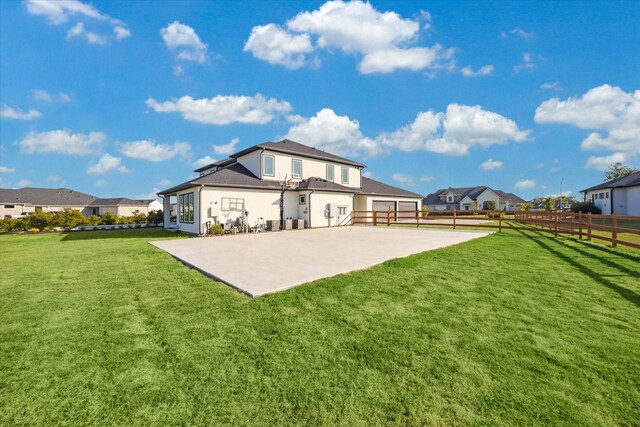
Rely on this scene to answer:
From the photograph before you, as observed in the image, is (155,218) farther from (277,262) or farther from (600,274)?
(600,274)

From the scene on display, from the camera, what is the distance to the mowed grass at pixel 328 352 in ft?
7.36

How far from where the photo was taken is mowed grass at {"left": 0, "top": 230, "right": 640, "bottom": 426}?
7.36ft

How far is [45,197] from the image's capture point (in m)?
42.6

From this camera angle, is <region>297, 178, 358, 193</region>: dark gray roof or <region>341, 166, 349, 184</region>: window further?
<region>341, 166, 349, 184</region>: window

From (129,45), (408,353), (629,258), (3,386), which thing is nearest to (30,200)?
(129,45)

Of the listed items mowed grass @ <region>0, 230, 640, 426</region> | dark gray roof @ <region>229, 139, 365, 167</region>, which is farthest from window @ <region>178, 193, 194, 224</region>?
mowed grass @ <region>0, 230, 640, 426</region>

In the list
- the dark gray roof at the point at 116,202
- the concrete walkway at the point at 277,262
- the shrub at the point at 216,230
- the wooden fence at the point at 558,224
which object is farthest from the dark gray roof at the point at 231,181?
the dark gray roof at the point at 116,202

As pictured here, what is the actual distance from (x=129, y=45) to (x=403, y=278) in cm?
1733

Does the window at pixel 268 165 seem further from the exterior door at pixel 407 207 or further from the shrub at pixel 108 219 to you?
the shrub at pixel 108 219

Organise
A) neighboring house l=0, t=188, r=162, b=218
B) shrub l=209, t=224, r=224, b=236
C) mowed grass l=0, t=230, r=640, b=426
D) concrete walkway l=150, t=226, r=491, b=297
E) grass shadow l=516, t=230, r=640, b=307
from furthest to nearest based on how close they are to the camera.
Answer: neighboring house l=0, t=188, r=162, b=218 < shrub l=209, t=224, r=224, b=236 < concrete walkway l=150, t=226, r=491, b=297 < grass shadow l=516, t=230, r=640, b=307 < mowed grass l=0, t=230, r=640, b=426

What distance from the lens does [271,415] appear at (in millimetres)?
2182

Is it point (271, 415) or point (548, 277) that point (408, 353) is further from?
point (548, 277)

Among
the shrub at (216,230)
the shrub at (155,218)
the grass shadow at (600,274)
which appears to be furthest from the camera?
the shrub at (155,218)

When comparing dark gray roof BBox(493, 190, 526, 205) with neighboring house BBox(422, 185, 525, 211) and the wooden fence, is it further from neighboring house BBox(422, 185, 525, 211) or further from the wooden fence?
the wooden fence
